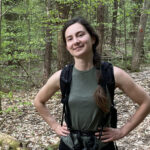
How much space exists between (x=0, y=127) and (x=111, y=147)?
480 centimetres

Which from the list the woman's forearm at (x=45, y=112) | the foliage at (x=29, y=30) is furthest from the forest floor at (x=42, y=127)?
the woman's forearm at (x=45, y=112)

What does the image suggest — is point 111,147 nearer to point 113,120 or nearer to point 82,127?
point 113,120

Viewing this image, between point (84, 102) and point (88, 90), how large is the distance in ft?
0.43

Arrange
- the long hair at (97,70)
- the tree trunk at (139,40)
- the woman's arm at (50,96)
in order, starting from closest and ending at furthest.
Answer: the long hair at (97,70) < the woman's arm at (50,96) < the tree trunk at (139,40)

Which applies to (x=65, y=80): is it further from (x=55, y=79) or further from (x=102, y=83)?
(x=102, y=83)

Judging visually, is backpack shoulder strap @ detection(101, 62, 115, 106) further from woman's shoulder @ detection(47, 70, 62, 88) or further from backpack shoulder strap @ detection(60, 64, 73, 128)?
woman's shoulder @ detection(47, 70, 62, 88)

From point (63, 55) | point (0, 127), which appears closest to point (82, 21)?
point (0, 127)

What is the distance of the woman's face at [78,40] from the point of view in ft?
6.38

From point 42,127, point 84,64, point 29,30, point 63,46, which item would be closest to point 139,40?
point 63,46

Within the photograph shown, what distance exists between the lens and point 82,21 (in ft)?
6.75

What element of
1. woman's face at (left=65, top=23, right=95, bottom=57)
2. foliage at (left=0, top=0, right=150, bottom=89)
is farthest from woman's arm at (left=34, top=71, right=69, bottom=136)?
foliage at (left=0, top=0, right=150, bottom=89)

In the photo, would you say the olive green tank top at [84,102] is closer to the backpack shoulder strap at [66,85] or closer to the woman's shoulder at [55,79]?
the backpack shoulder strap at [66,85]

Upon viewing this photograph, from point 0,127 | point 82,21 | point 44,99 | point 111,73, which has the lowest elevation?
point 0,127

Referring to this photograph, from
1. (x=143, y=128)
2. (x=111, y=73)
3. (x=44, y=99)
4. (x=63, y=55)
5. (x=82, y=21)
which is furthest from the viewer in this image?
(x=63, y=55)
